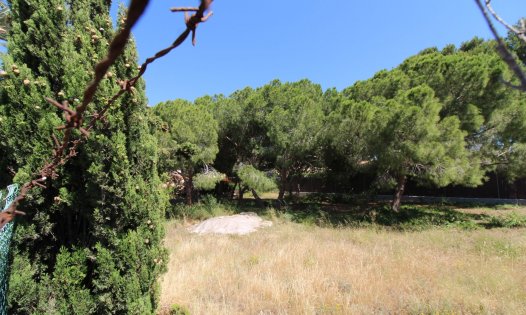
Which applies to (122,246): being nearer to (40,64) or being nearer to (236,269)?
(40,64)

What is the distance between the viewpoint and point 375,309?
11.7 feet

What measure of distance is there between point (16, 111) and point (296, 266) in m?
4.16

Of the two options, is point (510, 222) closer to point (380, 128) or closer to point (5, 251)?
point (380, 128)

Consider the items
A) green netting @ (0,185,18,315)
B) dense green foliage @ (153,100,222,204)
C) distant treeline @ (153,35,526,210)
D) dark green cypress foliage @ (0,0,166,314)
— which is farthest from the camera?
dense green foliage @ (153,100,222,204)

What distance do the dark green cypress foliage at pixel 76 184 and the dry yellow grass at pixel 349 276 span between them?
1132 millimetres

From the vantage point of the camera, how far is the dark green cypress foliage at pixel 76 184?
2.35m

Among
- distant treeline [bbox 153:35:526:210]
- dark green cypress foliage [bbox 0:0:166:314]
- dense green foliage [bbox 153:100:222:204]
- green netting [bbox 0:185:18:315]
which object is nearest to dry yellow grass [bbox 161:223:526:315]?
dark green cypress foliage [bbox 0:0:166:314]

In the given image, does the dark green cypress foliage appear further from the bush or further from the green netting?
the bush

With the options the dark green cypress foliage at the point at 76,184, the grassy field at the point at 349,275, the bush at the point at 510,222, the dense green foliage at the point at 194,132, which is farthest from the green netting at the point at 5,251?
the bush at the point at 510,222

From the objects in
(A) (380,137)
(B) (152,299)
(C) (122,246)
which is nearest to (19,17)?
(C) (122,246)

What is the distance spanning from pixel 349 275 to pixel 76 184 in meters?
3.75

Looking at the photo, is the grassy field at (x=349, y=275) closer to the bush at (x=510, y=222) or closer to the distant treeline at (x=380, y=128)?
the bush at (x=510, y=222)

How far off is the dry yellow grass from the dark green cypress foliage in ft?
3.71

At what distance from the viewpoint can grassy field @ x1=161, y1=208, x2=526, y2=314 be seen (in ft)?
11.7
